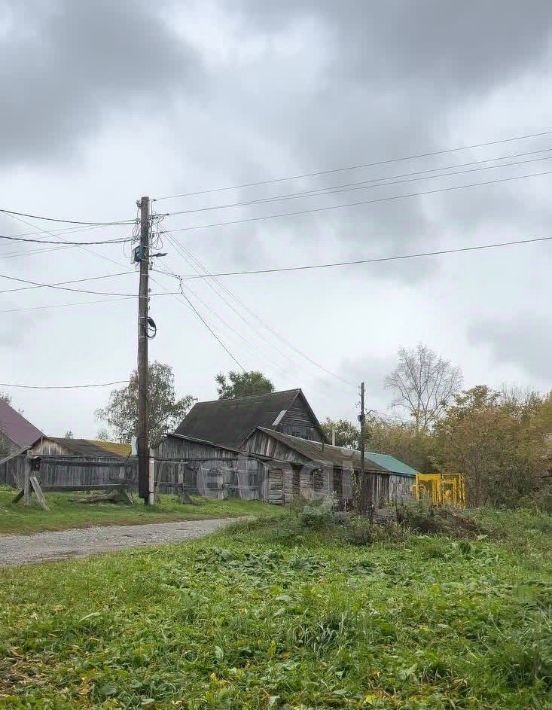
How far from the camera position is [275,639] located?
5316mm

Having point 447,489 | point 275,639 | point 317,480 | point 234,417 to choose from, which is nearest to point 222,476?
point 317,480

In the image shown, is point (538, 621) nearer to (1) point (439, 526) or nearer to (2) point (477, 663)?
(2) point (477, 663)

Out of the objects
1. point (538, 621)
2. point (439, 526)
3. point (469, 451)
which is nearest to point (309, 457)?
point (469, 451)

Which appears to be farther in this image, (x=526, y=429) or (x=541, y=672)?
(x=526, y=429)

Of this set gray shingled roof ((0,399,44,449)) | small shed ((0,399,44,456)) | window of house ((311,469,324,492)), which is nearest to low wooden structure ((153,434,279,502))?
window of house ((311,469,324,492))

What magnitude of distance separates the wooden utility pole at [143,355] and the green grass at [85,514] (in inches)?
33.8

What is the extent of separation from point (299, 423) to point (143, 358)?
2242cm

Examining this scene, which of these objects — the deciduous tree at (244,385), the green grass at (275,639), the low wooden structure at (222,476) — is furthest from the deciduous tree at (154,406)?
the green grass at (275,639)

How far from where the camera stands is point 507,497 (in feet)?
76.5

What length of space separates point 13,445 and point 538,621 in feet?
159

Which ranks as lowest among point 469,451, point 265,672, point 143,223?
point 265,672

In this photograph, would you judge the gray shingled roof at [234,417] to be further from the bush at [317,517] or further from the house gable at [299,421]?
the bush at [317,517]

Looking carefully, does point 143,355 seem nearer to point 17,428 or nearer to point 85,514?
point 85,514

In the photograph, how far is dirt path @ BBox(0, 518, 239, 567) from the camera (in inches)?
451
